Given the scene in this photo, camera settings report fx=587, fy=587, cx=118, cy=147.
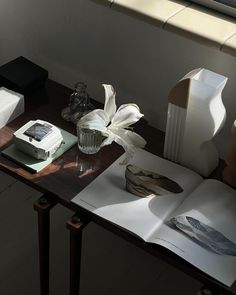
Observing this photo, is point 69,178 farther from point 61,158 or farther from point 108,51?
point 108,51

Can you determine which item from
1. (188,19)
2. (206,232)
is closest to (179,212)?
(206,232)

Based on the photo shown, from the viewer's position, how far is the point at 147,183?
140cm

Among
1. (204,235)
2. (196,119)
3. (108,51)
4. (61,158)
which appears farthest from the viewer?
(108,51)

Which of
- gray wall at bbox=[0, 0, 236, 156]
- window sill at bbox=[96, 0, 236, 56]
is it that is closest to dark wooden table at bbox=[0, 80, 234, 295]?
gray wall at bbox=[0, 0, 236, 156]

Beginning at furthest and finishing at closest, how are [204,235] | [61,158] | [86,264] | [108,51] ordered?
[86,264]
[108,51]
[61,158]
[204,235]

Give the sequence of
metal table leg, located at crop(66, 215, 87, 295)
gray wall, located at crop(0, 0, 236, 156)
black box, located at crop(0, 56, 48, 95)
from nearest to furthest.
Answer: metal table leg, located at crop(66, 215, 87, 295)
gray wall, located at crop(0, 0, 236, 156)
black box, located at crop(0, 56, 48, 95)

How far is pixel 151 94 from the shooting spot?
1.61 meters

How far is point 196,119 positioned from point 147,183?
0.19m

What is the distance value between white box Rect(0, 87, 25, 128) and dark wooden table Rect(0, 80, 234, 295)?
0.05 feet

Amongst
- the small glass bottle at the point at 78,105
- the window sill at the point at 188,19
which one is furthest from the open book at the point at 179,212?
the window sill at the point at 188,19

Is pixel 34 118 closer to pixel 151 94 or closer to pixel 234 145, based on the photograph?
pixel 151 94

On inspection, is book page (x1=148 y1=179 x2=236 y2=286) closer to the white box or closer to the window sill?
the window sill

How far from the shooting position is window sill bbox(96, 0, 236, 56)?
1.39 m

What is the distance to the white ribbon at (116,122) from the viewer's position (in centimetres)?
140
